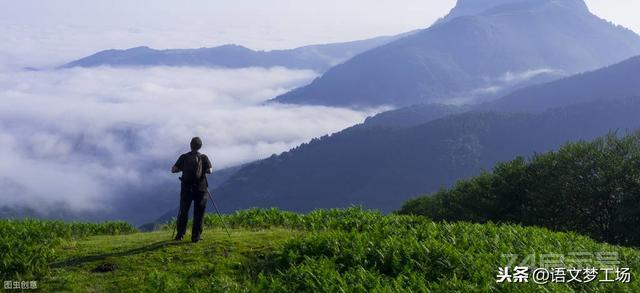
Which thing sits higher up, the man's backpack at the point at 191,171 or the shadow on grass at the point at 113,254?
the man's backpack at the point at 191,171

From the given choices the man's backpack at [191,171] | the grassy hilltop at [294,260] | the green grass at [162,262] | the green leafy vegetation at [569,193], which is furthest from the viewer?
the green leafy vegetation at [569,193]

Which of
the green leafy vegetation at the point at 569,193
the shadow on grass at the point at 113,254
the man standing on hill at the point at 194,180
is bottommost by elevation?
the green leafy vegetation at the point at 569,193

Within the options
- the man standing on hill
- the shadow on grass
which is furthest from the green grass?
the man standing on hill

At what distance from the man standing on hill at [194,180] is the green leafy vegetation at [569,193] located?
85.2ft

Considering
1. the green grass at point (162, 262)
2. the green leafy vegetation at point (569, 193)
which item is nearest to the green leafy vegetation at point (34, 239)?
the green grass at point (162, 262)

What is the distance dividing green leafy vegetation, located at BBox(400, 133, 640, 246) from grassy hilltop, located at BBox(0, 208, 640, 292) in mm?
20911

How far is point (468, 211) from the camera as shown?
3897 cm

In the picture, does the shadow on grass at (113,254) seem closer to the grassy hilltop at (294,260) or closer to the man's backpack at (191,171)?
the grassy hilltop at (294,260)

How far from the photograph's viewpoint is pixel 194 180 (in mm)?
15969

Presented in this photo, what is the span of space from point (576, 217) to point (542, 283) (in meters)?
28.8

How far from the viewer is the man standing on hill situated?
52.2ft

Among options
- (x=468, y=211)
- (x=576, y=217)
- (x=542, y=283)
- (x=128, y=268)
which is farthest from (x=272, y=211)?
(x=576, y=217)

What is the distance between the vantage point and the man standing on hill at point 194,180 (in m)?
15.9

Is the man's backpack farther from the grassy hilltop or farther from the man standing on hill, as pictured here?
the grassy hilltop
